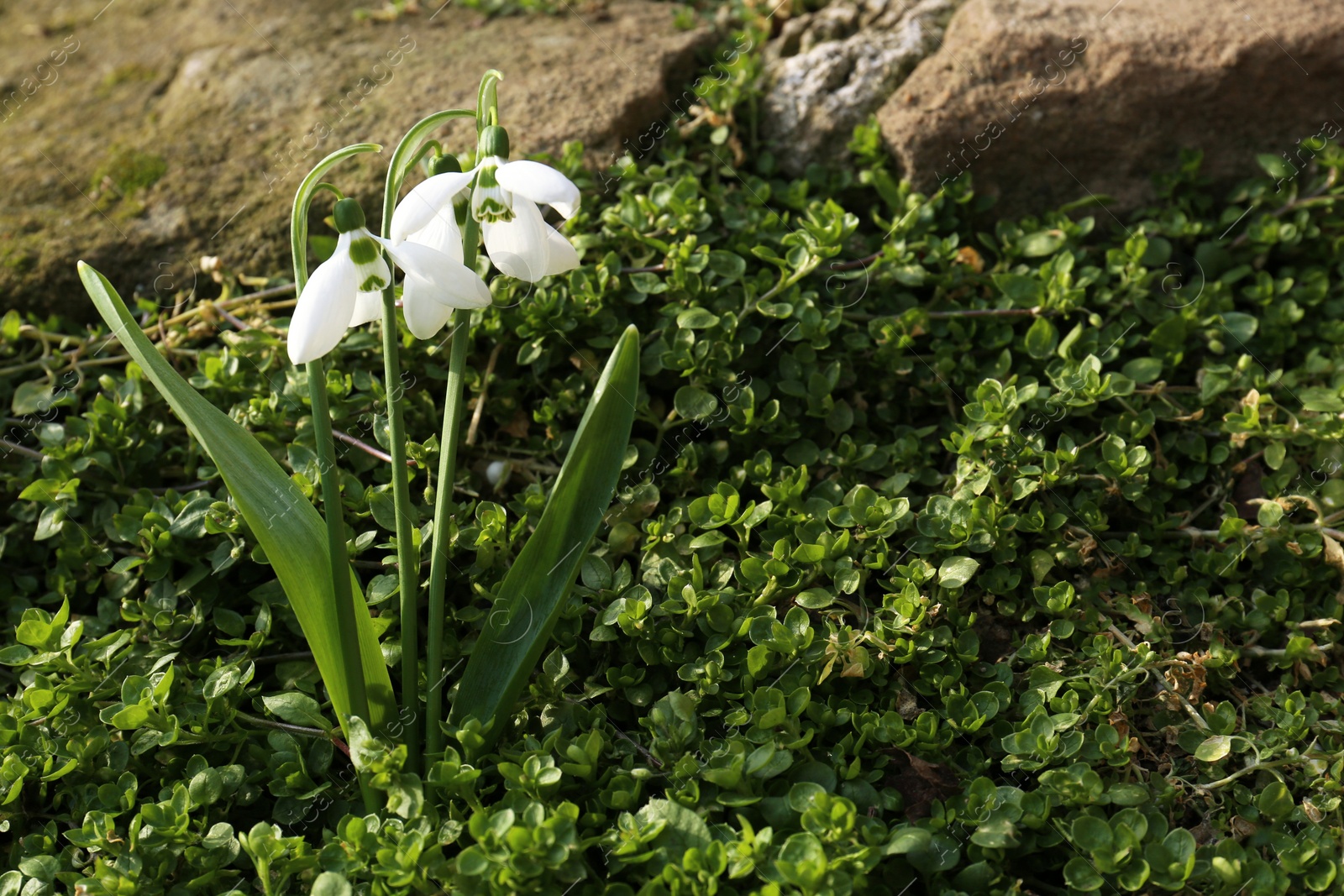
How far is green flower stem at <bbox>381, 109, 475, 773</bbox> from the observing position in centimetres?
140

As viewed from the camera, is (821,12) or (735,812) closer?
(735,812)

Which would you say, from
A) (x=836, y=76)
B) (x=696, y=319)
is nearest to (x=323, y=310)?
(x=696, y=319)

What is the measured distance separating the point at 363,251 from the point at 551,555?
0.55 metres

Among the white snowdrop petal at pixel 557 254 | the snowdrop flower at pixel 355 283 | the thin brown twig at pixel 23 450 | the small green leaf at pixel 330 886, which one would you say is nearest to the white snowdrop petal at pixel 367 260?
the snowdrop flower at pixel 355 283

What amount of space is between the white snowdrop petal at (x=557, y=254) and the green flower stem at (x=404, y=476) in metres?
0.20

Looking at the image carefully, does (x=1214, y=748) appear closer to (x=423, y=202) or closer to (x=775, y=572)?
(x=775, y=572)

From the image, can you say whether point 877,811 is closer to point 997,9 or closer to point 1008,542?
point 1008,542

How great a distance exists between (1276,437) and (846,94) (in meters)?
1.37

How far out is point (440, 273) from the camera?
128cm

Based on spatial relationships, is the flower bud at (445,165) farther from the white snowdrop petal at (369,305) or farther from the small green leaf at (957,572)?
the small green leaf at (957,572)

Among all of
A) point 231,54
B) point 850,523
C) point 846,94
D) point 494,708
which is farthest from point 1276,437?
point 231,54

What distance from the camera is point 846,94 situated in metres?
Result: 2.73

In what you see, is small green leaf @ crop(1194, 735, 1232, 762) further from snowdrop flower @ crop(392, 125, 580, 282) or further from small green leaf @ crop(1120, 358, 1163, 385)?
snowdrop flower @ crop(392, 125, 580, 282)

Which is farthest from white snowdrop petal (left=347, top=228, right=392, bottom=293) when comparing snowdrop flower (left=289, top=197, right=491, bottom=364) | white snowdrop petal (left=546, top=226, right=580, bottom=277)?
white snowdrop petal (left=546, top=226, right=580, bottom=277)
